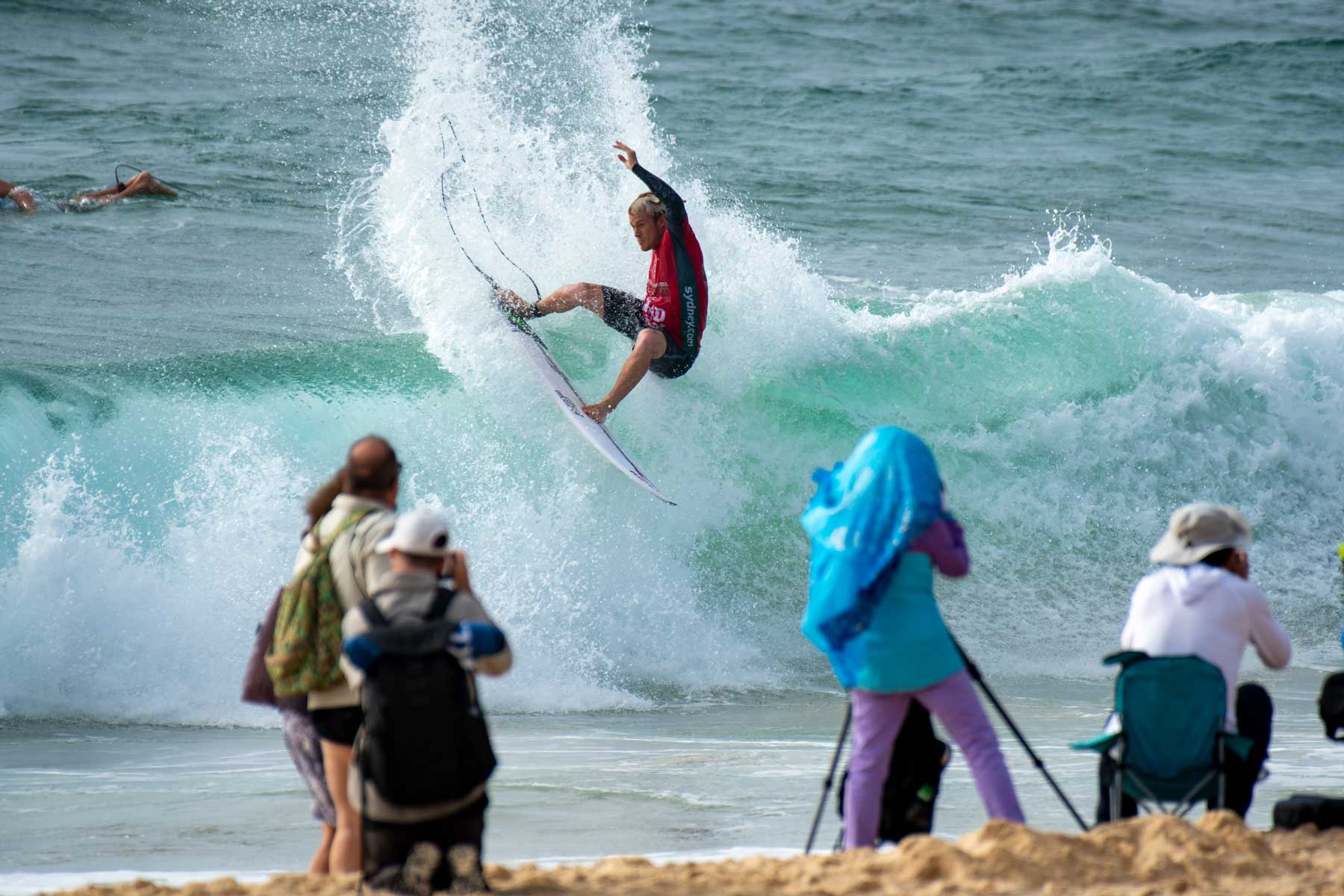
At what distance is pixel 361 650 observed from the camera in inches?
124

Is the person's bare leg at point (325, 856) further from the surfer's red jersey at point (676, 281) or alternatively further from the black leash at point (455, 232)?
the black leash at point (455, 232)

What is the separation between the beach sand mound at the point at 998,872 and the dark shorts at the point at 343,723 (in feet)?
1.15

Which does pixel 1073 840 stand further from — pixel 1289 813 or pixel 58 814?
pixel 58 814

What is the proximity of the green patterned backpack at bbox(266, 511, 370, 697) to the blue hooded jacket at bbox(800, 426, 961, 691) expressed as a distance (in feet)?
3.86

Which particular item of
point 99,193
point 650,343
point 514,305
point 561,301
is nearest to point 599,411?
point 650,343

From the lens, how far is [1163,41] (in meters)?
24.0

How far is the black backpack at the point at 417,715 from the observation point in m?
3.21


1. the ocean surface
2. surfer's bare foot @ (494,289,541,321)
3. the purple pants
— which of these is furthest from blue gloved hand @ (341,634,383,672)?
surfer's bare foot @ (494,289,541,321)

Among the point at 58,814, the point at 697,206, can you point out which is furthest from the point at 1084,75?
the point at 58,814

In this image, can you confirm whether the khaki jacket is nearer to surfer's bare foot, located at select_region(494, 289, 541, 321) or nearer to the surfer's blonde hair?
the surfer's blonde hair

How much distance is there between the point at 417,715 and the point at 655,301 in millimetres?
5176

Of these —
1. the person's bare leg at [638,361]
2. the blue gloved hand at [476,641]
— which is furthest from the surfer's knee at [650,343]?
the blue gloved hand at [476,641]

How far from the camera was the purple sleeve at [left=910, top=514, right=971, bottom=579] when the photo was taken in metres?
3.70

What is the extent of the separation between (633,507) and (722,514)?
75cm
